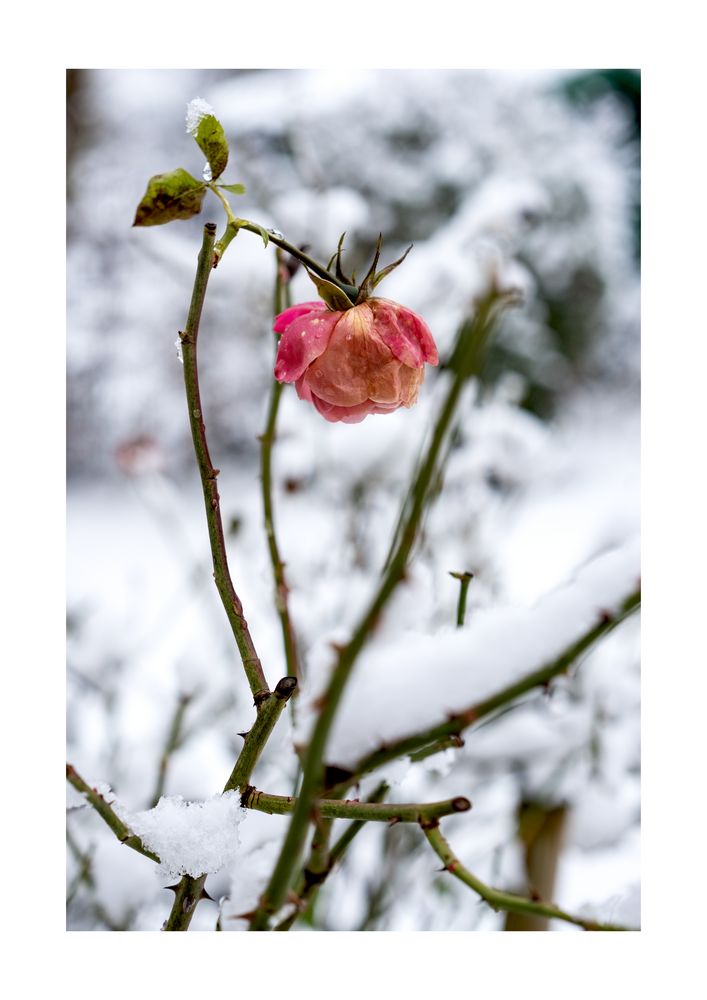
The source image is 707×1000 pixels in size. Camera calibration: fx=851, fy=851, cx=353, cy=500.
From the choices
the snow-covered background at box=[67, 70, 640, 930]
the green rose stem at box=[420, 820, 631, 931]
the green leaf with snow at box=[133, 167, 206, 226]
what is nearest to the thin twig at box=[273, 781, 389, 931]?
the green rose stem at box=[420, 820, 631, 931]

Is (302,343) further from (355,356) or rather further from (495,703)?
(495,703)

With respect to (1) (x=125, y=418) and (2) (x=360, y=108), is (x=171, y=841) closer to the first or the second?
(1) (x=125, y=418)

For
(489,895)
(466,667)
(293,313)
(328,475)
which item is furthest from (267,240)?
(328,475)

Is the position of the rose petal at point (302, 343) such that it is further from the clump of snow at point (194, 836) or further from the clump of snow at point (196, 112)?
the clump of snow at point (194, 836)

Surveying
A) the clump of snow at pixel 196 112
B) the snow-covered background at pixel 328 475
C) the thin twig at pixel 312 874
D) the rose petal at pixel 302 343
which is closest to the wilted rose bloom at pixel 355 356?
the rose petal at pixel 302 343
